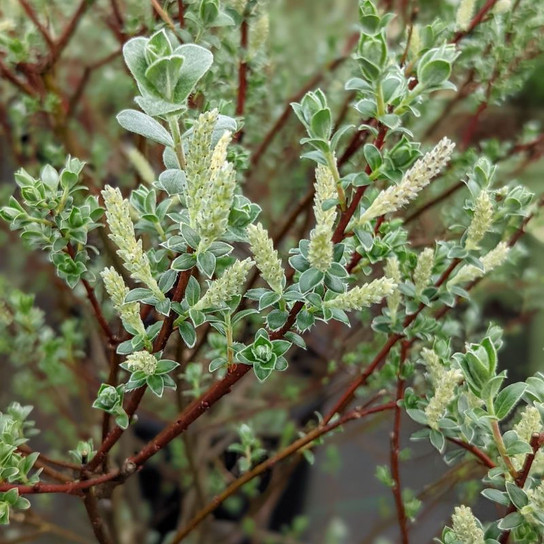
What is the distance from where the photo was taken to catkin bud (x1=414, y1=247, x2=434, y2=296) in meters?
0.51

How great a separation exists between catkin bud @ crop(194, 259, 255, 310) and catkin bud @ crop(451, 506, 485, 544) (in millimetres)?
230

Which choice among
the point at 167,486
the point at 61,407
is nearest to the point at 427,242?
the point at 61,407

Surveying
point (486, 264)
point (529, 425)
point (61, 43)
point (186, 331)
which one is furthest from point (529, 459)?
point (61, 43)

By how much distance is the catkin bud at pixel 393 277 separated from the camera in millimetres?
513

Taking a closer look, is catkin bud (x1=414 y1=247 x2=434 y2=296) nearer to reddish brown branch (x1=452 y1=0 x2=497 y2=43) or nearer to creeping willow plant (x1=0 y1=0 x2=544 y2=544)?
creeping willow plant (x1=0 y1=0 x2=544 y2=544)

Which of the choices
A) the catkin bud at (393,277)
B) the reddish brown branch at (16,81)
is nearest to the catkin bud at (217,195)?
the catkin bud at (393,277)

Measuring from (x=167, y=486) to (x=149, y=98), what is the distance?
1.09 metres

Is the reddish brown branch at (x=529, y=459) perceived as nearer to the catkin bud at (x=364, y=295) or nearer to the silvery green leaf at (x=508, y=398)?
the silvery green leaf at (x=508, y=398)

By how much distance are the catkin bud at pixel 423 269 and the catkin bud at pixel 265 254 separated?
0.44 feet

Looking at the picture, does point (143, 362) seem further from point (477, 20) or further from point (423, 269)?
point (477, 20)

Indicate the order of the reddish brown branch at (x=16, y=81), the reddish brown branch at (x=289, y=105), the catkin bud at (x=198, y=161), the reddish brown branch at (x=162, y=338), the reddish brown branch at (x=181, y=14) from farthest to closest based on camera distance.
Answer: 1. the reddish brown branch at (x=289, y=105)
2. the reddish brown branch at (x=16, y=81)
3. the reddish brown branch at (x=181, y=14)
4. the reddish brown branch at (x=162, y=338)
5. the catkin bud at (x=198, y=161)

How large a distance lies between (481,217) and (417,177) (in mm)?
102

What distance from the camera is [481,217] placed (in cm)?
46

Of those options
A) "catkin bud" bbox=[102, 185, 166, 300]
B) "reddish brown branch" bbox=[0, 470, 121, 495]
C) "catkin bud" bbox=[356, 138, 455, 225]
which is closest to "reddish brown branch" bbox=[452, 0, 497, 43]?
"catkin bud" bbox=[356, 138, 455, 225]
